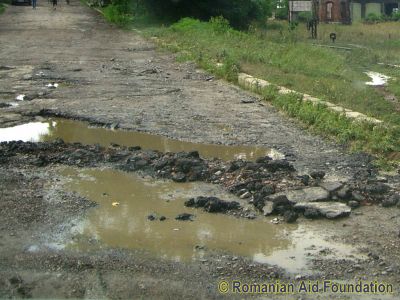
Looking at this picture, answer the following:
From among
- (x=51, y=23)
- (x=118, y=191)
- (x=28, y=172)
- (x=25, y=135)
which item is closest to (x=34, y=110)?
(x=25, y=135)

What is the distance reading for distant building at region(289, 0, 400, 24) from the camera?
163ft

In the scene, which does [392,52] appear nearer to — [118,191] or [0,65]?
[0,65]

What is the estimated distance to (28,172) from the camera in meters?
7.51

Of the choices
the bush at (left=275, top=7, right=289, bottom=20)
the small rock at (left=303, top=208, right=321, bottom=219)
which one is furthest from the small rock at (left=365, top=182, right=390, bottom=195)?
the bush at (left=275, top=7, right=289, bottom=20)

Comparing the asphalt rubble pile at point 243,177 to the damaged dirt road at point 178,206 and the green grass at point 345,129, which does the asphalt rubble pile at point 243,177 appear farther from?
the green grass at point 345,129

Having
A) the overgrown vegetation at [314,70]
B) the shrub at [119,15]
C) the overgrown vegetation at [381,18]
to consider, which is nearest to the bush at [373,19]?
the overgrown vegetation at [381,18]

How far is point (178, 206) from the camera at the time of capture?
655cm

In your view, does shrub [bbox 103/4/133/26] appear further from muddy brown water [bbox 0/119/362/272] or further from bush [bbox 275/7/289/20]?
muddy brown water [bbox 0/119/362/272]

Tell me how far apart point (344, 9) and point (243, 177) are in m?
49.6

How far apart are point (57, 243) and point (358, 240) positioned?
2728 mm

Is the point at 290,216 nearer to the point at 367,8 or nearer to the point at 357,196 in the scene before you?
the point at 357,196

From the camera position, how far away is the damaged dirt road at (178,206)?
4922 mm

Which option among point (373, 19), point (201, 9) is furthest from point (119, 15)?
point (373, 19)

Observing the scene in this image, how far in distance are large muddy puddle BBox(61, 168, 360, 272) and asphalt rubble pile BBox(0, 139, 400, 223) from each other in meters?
0.16
